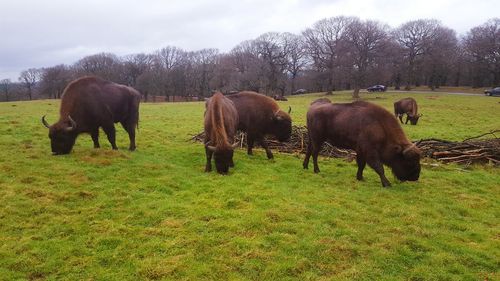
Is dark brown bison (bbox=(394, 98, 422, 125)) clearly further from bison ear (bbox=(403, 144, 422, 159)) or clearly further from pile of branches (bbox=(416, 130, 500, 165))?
bison ear (bbox=(403, 144, 422, 159))

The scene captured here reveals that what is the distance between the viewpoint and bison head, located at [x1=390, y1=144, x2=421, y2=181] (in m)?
10.2

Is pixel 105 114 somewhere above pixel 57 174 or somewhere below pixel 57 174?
above

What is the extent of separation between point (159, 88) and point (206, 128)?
73.5 m

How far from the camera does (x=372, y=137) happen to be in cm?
1058

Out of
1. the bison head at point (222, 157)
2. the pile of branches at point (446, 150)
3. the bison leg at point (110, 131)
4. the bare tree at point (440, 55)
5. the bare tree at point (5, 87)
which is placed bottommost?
the pile of branches at point (446, 150)

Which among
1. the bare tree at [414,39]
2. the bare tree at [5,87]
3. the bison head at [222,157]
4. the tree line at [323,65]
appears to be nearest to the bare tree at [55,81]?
the tree line at [323,65]

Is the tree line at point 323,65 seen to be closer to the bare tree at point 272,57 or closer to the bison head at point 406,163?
the bare tree at point 272,57

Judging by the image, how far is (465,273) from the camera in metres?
5.89

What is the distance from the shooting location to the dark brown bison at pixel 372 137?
1043 centimetres

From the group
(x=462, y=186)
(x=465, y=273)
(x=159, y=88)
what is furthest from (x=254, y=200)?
(x=159, y=88)

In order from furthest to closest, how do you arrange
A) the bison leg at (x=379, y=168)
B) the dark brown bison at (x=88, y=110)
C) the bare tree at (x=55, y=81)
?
the bare tree at (x=55, y=81) < the dark brown bison at (x=88, y=110) < the bison leg at (x=379, y=168)

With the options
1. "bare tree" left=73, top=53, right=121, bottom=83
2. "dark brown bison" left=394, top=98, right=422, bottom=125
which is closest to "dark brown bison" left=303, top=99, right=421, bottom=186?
"dark brown bison" left=394, top=98, right=422, bottom=125

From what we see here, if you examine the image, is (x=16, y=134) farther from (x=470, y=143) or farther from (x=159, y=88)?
(x=159, y=88)

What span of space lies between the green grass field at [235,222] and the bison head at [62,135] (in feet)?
1.29
